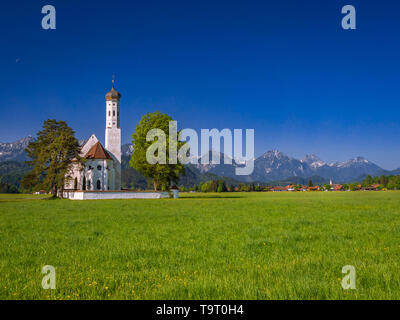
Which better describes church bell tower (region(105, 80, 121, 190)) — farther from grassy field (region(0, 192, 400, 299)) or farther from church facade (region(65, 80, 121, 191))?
grassy field (region(0, 192, 400, 299))

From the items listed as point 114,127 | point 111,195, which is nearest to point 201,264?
point 111,195

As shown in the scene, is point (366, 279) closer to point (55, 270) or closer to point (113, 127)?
point (55, 270)

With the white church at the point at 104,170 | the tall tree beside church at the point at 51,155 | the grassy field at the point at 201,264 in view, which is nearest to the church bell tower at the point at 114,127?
the white church at the point at 104,170

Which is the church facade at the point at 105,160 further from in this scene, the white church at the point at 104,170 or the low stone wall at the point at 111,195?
the low stone wall at the point at 111,195

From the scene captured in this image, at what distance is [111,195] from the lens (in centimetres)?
5144

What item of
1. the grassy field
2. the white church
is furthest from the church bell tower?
the grassy field

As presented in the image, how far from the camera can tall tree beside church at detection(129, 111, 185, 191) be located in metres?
53.2

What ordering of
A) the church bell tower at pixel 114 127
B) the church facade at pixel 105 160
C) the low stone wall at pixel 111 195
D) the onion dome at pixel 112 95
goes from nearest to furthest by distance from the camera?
the low stone wall at pixel 111 195 < the church facade at pixel 105 160 < the church bell tower at pixel 114 127 < the onion dome at pixel 112 95

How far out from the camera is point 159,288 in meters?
5.88

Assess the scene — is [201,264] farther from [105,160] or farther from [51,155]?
Result: [105,160]

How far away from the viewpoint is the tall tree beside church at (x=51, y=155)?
51.2 metres

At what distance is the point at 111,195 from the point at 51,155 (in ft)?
38.3

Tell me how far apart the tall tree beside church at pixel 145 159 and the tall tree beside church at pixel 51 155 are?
10.0 meters
